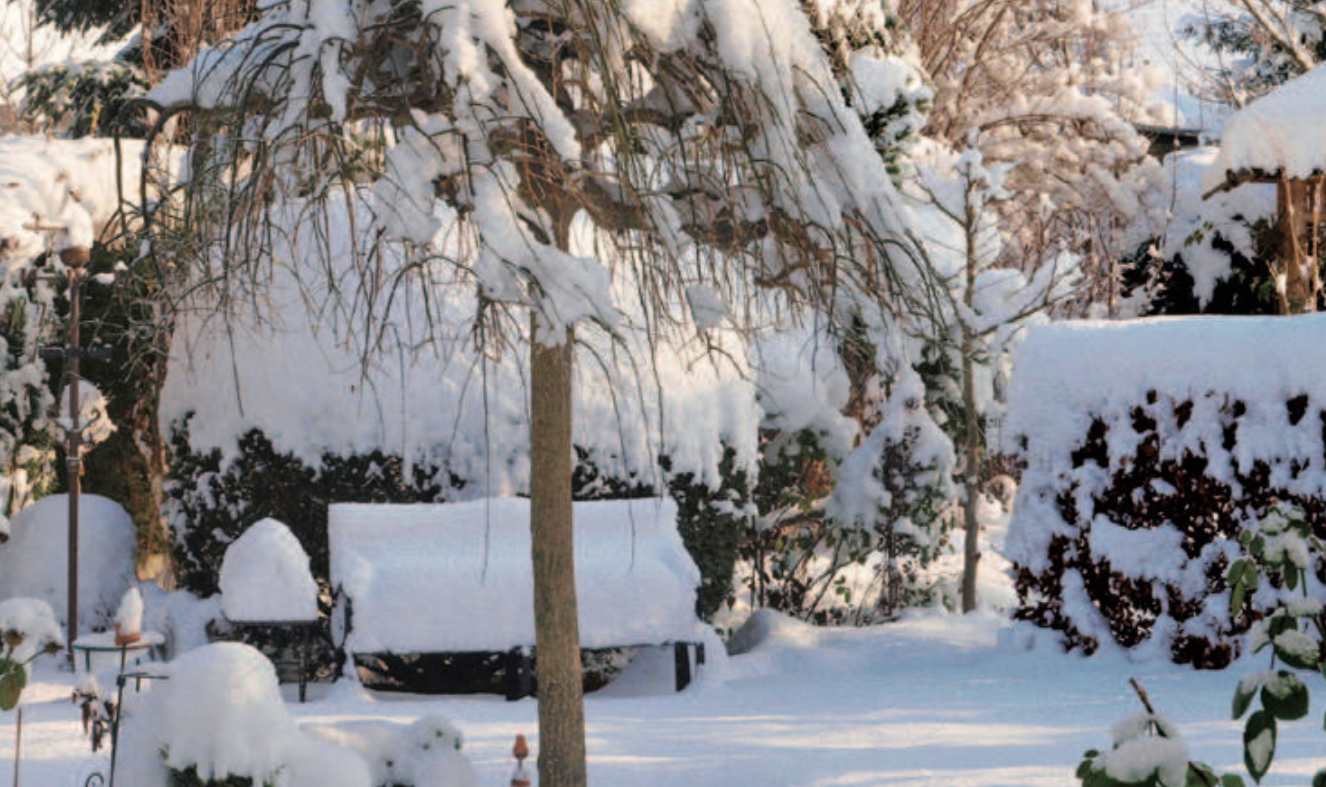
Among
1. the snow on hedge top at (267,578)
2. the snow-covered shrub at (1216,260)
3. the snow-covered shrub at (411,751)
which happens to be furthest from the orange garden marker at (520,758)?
the snow-covered shrub at (1216,260)

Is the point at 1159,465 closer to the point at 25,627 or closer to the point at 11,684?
the point at 25,627

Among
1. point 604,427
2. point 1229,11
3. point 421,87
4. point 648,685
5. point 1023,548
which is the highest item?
point 1229,11

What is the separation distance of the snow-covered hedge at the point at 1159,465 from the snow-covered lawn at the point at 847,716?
302 millimetres

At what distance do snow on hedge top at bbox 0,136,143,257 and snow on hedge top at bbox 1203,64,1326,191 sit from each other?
7.52 meters

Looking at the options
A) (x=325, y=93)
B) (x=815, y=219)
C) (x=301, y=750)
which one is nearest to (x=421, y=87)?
(x=325, y=93)

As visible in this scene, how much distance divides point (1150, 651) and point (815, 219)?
4480 millimetres

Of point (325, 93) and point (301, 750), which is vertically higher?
point (325, 93)

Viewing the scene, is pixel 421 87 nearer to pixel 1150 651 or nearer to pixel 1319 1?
pixel 1150 651

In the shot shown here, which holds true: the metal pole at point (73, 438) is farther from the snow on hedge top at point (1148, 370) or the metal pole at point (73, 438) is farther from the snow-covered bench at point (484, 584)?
the snow on hedge top at point (1148, 370)

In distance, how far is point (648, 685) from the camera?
8.60 m

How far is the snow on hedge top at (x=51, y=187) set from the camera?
978 centimetres

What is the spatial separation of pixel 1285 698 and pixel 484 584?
631cm

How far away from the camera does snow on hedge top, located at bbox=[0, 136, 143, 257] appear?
32.1 ft

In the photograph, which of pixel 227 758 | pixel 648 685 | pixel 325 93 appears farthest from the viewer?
pixel 648 685
